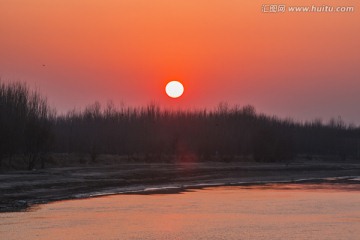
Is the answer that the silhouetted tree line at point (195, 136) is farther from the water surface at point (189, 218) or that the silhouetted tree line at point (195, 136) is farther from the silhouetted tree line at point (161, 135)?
the water surface at point (189, 218)

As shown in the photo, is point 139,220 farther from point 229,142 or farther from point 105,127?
point 105,127

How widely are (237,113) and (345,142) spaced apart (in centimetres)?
2394

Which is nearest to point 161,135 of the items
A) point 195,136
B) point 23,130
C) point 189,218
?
point 195,136

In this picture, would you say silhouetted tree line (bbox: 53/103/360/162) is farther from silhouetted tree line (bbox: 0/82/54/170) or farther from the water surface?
the water surface

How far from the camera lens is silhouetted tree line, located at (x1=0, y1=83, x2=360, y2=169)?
52.6 meters

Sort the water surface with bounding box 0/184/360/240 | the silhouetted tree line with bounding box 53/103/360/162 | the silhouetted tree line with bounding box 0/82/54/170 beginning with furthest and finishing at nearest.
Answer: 1. the silhouetted tree line with bounding box 53/103/360/162
2. the silhouetted tree line with bounding box 0/82/54/170
3. the water surface with bounding box 0/184/360/240

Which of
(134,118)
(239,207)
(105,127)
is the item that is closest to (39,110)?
(239,207)

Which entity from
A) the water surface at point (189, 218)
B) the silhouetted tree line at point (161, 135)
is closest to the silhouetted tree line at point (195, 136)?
the silhouetted tree line at point (161, 135)

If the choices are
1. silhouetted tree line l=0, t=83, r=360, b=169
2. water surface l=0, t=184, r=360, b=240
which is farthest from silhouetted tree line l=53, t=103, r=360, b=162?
water surface l=0, t=184, r=360, b=240

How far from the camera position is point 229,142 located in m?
103

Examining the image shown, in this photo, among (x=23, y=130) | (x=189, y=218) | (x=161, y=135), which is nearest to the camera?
(x=189, y=218)

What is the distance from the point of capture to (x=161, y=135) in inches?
3999

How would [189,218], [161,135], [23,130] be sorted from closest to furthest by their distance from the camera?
[189,218] < [23,130] < [161,135]

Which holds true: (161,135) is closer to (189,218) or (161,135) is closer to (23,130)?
(23,130)
